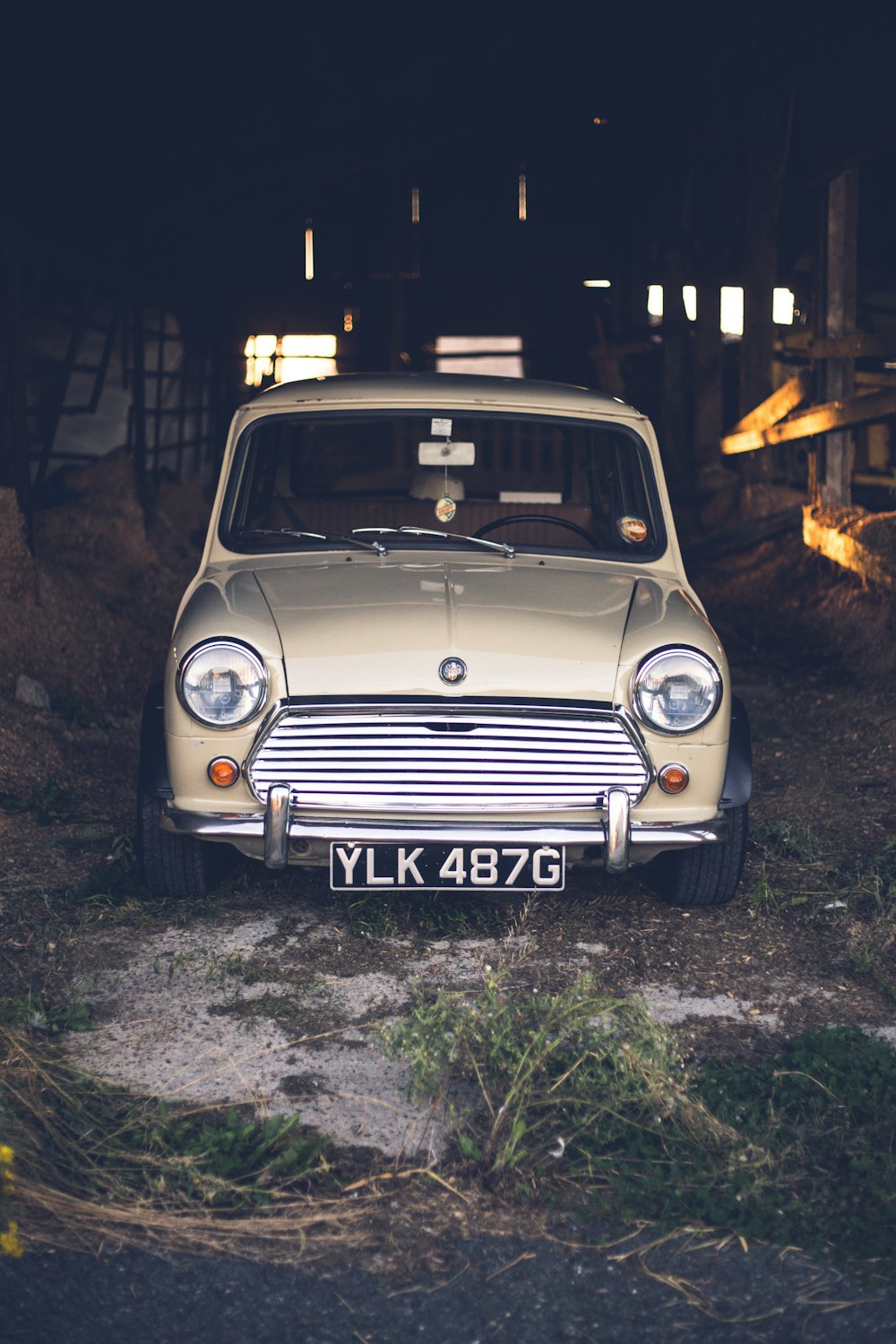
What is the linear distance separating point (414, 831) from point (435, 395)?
67.9 inches

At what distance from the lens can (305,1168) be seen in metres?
2.54

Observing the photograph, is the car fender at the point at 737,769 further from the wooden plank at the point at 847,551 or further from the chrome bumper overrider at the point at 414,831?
the wooden plank at the point at 847,551

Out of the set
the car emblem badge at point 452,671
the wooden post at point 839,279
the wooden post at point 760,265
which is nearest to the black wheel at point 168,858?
the car emblem badge at point 452,671

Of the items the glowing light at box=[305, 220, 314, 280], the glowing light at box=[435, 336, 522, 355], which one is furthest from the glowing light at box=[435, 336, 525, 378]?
the glowing light at box=[305, 220, 314, 280]

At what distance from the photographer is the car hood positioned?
3486 mm

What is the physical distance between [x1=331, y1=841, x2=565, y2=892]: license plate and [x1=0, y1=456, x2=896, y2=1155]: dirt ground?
255mm

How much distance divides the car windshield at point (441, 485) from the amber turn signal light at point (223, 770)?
99 cm

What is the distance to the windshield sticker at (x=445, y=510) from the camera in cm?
449

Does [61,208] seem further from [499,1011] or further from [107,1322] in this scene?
[107,1322]

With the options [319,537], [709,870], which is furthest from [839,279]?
[709,870]

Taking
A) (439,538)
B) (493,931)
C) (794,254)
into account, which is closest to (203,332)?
(794,254)

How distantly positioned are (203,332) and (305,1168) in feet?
38.1

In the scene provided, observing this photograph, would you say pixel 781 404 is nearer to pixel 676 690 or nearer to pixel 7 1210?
pixel 676 690

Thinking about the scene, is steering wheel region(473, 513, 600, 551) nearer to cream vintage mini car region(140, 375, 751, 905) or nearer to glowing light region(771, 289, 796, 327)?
cream vintage mini car region(140, 375, 751, 905)
